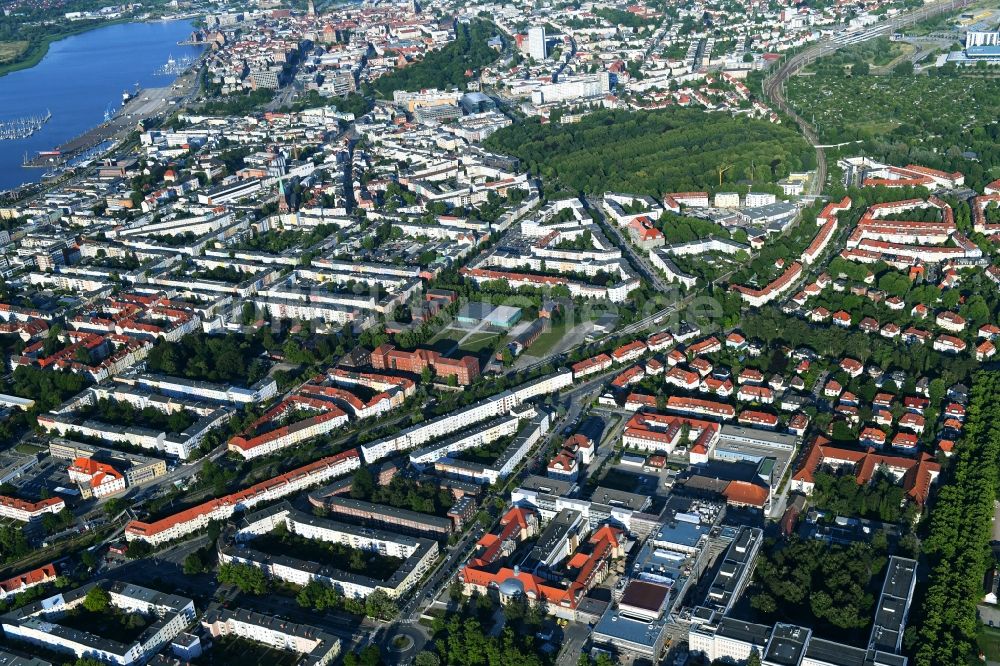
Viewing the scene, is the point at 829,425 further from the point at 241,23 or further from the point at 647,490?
the point at 241,23

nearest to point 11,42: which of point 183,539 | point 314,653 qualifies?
point 183,539

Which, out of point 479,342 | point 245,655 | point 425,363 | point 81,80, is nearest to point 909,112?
point 479,342

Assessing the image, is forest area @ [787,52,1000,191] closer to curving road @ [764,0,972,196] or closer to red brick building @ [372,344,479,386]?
curving road @ [764,0,972,196]

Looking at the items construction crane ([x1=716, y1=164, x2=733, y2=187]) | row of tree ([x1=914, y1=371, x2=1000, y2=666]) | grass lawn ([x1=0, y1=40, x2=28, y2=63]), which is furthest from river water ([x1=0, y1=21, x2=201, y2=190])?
row of tree ([x1=914, y1=371, x2=1000, y2=666])

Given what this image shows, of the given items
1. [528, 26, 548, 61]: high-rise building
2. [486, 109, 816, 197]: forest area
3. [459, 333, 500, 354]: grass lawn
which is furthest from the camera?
[528, 26, 548, 61]: high-rise building

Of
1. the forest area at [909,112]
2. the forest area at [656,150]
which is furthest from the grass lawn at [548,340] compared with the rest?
the forest area at [909,112]

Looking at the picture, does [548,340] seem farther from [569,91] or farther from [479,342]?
[569,91]
